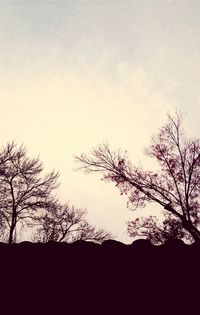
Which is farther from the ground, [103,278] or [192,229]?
[192,229]

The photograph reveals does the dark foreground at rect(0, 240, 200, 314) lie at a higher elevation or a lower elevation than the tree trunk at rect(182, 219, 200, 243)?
lower

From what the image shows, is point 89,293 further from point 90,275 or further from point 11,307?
point 11,307

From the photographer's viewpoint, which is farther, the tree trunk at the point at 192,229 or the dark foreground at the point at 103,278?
the tree trunk at the point at 192,229

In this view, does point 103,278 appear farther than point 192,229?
No

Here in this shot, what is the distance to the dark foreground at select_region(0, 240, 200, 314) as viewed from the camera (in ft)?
10.6

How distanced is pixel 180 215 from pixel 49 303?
1297 centimetres

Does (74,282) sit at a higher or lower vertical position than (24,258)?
lower

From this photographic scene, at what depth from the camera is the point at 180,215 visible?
609 inches

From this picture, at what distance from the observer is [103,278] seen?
3332 millimetres

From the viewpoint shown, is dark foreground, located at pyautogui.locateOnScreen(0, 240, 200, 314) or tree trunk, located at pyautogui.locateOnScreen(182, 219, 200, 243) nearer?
dark foreground, located at pyautogui.locateOnScreen(0, 240, 200, 314)

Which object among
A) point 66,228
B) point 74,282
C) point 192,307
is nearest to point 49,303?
point 74,282

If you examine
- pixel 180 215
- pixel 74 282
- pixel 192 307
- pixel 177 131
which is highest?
pixel 177 131

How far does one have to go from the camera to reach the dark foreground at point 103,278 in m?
3.23

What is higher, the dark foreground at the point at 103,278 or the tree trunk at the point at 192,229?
the tree trunk at the point at 192,229
